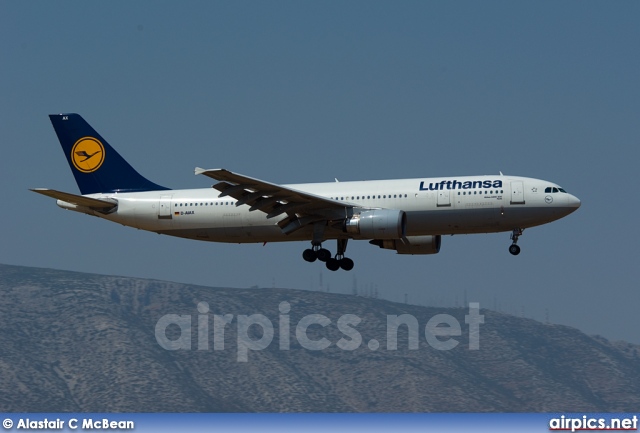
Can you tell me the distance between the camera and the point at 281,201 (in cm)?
6106

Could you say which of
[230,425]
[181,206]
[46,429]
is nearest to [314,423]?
[230,425]

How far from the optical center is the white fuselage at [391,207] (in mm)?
59062

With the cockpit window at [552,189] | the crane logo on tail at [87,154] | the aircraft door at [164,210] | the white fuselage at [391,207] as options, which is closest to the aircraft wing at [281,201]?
the white fuselage at [391,207]

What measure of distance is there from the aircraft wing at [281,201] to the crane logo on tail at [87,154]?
11865 mm

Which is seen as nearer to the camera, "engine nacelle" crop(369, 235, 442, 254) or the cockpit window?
the cockpit window

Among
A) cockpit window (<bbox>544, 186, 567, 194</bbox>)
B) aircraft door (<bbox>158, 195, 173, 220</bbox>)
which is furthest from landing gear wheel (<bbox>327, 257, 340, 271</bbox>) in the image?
cockpit window (<bbox>544, 186, 567, 194</bbox>)

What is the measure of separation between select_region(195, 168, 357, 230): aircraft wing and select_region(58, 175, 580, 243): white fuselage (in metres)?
0.83

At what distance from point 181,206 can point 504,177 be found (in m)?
17.6

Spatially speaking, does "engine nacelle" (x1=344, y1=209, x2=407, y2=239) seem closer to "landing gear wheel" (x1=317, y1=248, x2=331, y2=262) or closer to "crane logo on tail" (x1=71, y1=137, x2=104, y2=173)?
"landing gear wheel" (x1=317, y1=248, x2=331, y2=262)

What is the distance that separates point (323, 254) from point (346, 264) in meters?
1.42

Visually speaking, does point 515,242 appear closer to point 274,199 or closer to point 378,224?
point 378,224

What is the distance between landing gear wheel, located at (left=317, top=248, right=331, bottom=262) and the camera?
207ft

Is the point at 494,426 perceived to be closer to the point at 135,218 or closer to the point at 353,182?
the point at 353,182

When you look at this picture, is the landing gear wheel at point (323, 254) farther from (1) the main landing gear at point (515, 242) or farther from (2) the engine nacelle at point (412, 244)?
(1) the main landing gear at point (515, 242)
